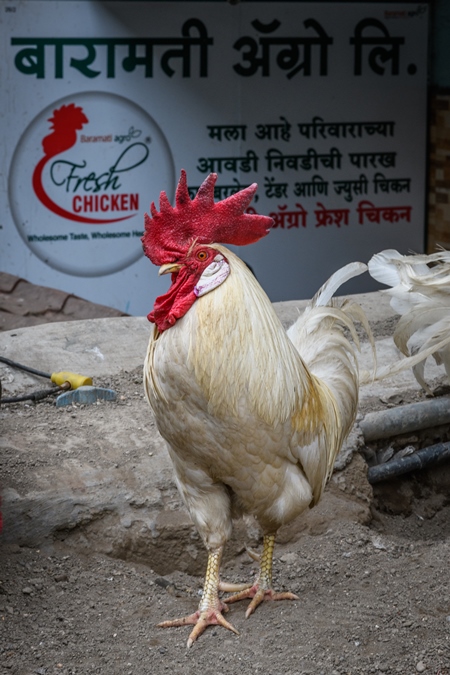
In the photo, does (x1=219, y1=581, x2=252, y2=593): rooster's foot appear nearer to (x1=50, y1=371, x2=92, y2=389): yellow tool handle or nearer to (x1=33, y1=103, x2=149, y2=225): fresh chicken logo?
(x1=50, y1=371, x2=92, y2=389): yellow tool handle

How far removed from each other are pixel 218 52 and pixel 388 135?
92.3 inches

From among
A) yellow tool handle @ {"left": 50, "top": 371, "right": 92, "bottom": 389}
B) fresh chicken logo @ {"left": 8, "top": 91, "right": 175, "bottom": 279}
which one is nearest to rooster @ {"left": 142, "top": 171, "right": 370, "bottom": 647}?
yellow tool handle @ {"left": 50, "top": 371, "right": 92, "bottom": 389}

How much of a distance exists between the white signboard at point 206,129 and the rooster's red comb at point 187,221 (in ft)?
20.0

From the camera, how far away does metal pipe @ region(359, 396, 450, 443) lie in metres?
4.80

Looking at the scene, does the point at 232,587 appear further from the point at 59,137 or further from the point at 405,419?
the point at 59,137

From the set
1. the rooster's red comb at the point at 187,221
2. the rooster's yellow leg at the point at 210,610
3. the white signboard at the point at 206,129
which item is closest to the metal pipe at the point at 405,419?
the rooster's yellow leg at the point at 210,610

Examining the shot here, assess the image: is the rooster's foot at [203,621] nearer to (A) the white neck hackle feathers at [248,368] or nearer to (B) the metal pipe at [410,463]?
(A) the white neck hackle feathers at [248,368]

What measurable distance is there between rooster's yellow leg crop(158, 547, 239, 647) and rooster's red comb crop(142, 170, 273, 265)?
4.25ft

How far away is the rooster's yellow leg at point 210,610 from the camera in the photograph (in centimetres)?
343

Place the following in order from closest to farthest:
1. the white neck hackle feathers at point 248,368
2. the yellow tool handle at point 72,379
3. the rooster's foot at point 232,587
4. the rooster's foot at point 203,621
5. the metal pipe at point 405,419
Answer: the white neck hackle feathers at point 248,368 → the rooster's foot at point 203,621 → the rooster's foot at point 232,587 → the metal pipe at point 405,419 → the yellow tool handle at point 72,379

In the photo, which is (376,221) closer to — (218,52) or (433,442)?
(218,52)

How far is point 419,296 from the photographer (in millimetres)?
3924

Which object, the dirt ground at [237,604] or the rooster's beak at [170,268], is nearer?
the rooster's beak at [170,268]

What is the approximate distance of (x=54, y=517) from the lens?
3893 mm
